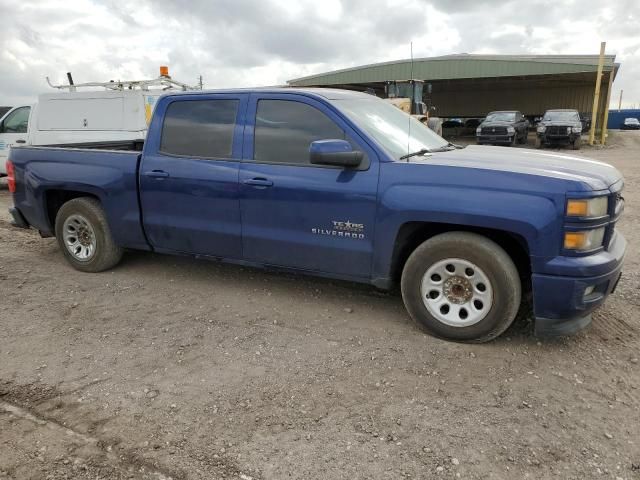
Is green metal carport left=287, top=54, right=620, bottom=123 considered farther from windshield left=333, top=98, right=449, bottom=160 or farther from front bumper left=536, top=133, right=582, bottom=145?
windshield left=333, top=98, right=449, bottom=160

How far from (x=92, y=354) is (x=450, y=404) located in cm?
246

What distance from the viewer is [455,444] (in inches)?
105

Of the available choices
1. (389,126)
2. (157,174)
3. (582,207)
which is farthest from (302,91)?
(582,207)

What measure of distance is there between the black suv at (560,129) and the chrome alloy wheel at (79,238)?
854 inches

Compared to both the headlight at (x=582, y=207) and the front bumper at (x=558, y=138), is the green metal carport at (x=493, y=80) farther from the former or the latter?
the headlight at (x=582, y=207)

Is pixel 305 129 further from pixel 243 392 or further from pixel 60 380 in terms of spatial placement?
pixel 60 380

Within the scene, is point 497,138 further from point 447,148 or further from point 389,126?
point 389,126

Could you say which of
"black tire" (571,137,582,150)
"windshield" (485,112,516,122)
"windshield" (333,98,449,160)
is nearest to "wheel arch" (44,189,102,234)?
"windshield" (333,98,449,160)

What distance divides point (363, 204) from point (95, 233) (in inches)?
116

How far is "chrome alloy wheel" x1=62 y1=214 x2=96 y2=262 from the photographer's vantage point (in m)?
5.35

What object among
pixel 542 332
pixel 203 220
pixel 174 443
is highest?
pixel 203 220

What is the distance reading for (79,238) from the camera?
5465 millimetres

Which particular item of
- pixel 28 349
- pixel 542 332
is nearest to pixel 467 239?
pixel 542 332

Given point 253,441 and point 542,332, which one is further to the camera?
point 542,332
